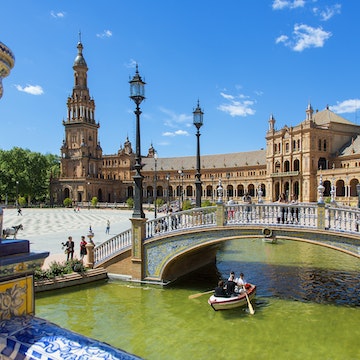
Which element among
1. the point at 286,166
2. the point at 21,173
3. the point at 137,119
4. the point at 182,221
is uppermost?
the point at 286,166

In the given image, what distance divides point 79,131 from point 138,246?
88.1 metres

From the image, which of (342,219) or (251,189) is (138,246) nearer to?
(342,219)

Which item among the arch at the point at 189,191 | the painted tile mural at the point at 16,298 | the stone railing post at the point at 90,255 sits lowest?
the stone railing post at the point at 90,255

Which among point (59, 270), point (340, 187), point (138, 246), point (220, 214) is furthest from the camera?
point (340, 187)

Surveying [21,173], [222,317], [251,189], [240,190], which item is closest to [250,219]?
[222,317]

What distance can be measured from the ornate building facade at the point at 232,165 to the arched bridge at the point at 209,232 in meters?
48.1

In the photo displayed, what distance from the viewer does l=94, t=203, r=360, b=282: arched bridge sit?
12.9 m

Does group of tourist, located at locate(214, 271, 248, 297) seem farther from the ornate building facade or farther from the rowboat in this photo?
the ornate building facade

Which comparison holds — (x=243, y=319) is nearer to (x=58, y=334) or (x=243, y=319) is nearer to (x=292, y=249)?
(x=58, y=334)

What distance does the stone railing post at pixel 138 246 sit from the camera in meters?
16.0

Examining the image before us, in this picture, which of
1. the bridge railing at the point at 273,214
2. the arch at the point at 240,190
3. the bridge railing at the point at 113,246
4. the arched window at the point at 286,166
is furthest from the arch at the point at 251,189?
the bridge railing at the point at 273,214

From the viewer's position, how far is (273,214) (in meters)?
14.2

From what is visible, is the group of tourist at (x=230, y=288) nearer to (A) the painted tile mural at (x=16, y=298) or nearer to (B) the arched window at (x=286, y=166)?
(A) the painted tile mural at (x=16, y=298)

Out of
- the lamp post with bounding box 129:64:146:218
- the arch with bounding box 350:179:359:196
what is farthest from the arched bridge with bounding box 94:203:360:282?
the arch with bounding box 350:179:359:196
